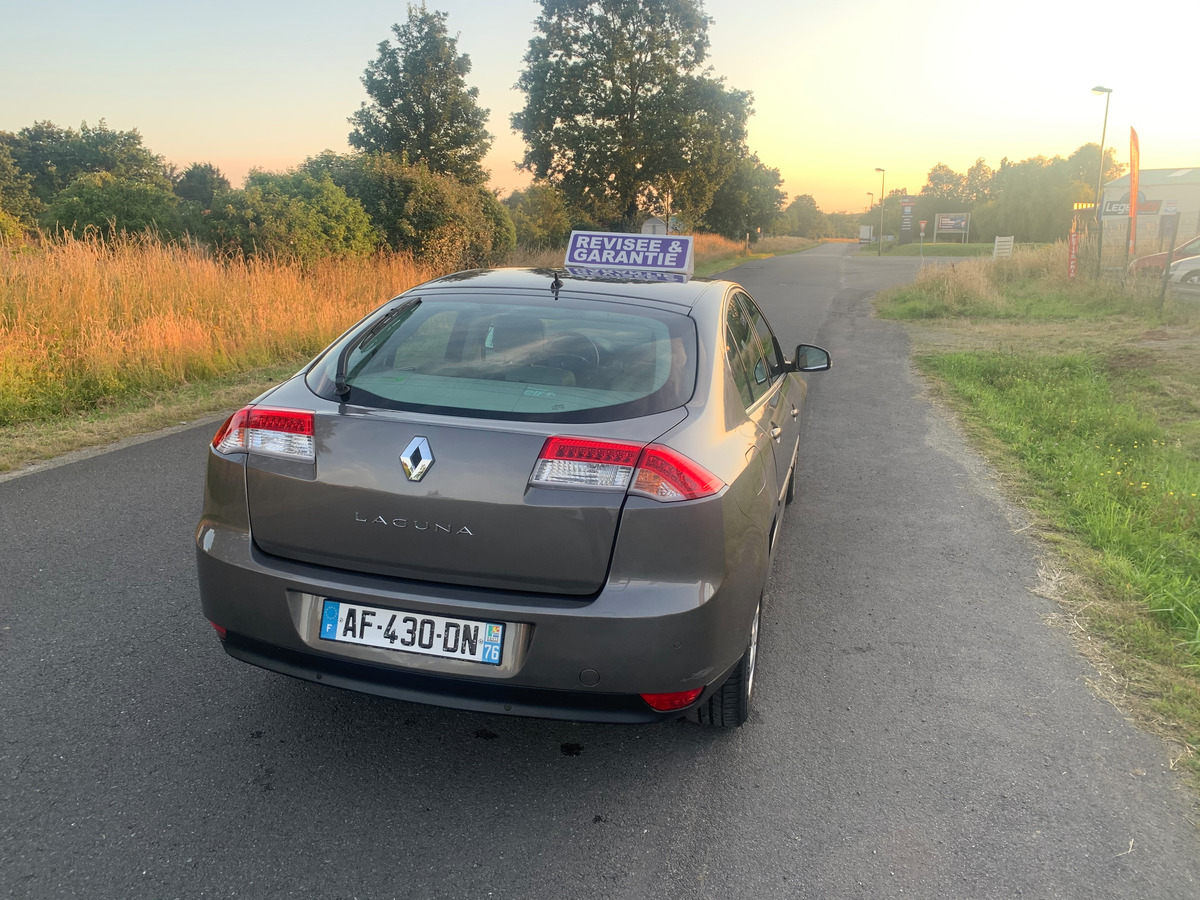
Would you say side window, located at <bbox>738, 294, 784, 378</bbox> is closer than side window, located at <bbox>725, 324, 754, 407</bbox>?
No

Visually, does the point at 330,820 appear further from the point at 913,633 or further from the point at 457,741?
the point at 913,633

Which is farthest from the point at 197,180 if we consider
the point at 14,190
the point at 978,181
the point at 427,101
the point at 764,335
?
the point at 978,181

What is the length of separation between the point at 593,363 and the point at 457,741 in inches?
54.5

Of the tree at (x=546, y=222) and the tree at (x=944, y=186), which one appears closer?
the tree at (x=546, y=222)

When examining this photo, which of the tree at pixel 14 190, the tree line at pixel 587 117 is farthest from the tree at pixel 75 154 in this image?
the tree line at pixel 587 117

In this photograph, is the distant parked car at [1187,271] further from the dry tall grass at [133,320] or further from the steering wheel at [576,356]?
the steering wheel at [576,356]

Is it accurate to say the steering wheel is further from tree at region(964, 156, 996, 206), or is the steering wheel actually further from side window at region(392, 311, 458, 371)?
tree at region(964, 156, 996, 206)

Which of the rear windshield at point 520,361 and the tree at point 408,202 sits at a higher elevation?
the tree at point 408,202

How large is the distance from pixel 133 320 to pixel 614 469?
8928 mm

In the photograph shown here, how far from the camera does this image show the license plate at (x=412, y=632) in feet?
7.89

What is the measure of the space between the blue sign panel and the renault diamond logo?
426 cm

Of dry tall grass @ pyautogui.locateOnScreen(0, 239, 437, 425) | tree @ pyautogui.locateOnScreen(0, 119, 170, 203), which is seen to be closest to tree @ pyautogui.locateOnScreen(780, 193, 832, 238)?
tree @ pyautogui.locateOnScreen(0, 119, 170, 203)

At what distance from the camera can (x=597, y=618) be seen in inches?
93.0

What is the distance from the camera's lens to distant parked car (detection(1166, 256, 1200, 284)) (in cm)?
1762
